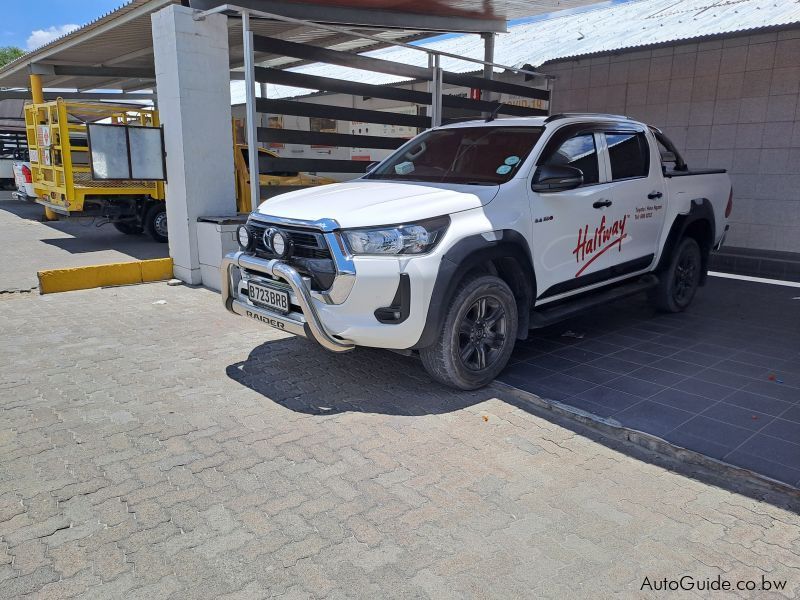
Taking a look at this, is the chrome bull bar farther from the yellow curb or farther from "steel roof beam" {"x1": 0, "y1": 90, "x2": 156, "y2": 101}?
"steel roof beam" {"x1": 0, "y1": 90, "x2": 156, "y2": 101}

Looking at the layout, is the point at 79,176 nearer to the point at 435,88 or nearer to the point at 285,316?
the point at 435,88

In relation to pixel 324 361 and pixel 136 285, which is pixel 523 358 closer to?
pixel 324 361

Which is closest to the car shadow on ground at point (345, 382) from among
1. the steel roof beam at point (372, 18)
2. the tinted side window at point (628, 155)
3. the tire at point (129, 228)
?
the tinted side window at point (628, 155)

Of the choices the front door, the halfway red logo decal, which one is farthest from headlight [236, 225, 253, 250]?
the halfway red logo decal

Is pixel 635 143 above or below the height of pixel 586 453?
above

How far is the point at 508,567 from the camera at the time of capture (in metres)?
2.57

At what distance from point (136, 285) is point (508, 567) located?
649 cm

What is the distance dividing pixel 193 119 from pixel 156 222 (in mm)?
5021

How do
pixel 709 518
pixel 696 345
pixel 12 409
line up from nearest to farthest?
pixel 709 518, pixel 12 409, pixel 696 345

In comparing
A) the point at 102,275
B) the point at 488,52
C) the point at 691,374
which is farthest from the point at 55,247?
the point at 691,374

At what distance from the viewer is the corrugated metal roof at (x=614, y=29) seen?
9.10 meters

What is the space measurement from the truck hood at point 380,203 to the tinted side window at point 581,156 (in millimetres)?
831

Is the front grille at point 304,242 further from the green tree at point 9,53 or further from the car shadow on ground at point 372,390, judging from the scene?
the green tree at point 9,53

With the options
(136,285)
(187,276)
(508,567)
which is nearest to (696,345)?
(508,567)
